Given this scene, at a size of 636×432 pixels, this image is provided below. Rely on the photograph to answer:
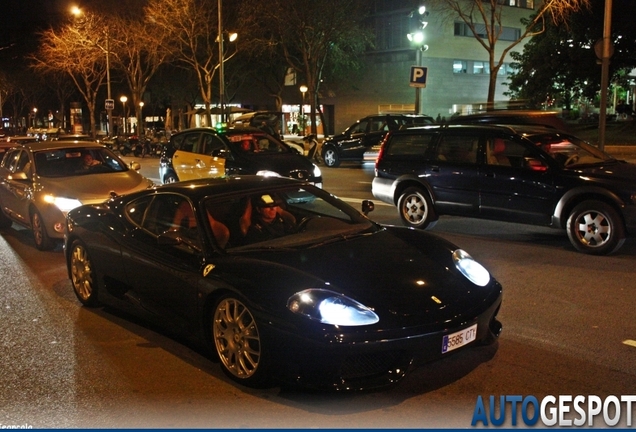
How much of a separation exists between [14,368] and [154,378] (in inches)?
47.7

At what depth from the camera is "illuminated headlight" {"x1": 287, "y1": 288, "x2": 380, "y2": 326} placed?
4289 mm

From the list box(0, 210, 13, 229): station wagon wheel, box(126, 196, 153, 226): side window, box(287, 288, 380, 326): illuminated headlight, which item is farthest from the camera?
box(0, 210, 13, 229): station wagon wheel

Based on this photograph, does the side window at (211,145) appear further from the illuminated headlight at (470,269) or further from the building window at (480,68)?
the building window at (480,68)

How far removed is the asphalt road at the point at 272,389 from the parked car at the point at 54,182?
208 cm

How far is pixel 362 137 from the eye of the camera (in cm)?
2322

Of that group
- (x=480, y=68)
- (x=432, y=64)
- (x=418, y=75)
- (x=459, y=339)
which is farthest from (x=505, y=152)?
(x=480, y=68)

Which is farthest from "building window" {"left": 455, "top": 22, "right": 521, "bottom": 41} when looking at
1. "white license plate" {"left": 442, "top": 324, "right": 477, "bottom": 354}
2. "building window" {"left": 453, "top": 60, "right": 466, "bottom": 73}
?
"white license plate" {"left": 442, "top": 324, "right": 477, "bottom": 354}

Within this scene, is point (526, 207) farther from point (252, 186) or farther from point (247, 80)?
point (247, 80)

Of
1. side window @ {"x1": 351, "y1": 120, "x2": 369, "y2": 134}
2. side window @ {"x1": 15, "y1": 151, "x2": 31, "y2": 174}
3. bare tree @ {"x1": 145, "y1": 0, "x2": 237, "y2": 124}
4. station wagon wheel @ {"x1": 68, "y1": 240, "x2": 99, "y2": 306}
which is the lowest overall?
station wagon wheel @ {"x1": 68, "y1": 240, "x2": 99, "y2": 306}

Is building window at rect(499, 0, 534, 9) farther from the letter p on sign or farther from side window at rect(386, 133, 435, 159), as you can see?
side window at rect(386, 133, 435, 159)

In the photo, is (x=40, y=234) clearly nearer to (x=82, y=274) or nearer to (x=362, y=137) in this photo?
(x=82, y=274)

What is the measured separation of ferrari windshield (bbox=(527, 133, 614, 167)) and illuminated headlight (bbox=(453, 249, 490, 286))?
4761mm

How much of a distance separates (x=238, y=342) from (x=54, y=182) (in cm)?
630

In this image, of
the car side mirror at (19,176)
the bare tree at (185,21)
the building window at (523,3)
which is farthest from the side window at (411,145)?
the building window at (523,3)
